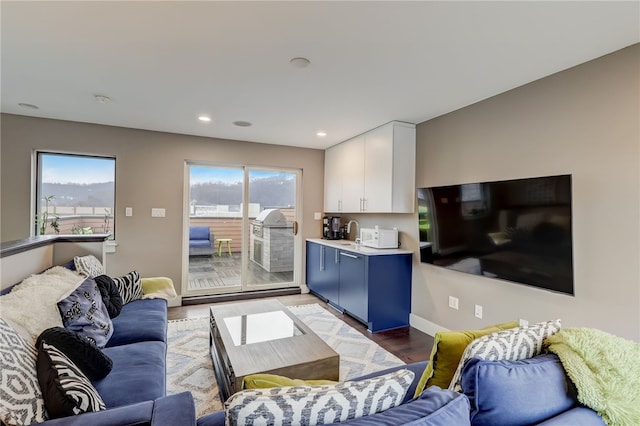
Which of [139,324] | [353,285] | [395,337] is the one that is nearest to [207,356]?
[139,324]

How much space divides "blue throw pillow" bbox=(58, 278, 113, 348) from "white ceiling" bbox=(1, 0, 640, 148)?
1.62m

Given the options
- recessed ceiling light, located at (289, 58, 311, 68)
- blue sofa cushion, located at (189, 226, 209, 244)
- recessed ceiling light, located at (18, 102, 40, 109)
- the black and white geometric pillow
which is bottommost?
the black and white geometric pillow

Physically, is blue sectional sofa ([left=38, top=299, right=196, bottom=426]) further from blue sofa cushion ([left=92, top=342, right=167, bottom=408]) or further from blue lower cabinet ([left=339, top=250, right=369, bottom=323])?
blue lower cabinet ([left=339, top=250, right=369, bottom=323])

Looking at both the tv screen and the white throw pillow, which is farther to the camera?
the tv screen

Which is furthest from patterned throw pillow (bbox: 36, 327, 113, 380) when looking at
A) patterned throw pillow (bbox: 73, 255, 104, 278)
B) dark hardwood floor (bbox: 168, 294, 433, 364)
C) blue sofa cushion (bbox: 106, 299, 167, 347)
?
dark hardwood floor (bbox: 168, 294, 433, 364)

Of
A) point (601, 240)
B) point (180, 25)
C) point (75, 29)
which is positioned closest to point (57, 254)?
point (75, 29)

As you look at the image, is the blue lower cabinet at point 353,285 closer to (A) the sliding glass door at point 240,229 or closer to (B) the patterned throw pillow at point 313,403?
(A) the sliding glass door at point 240,229

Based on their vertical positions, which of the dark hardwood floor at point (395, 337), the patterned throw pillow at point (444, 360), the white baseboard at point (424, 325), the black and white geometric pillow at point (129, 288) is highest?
the patterned throw pillow at point (444, 360)

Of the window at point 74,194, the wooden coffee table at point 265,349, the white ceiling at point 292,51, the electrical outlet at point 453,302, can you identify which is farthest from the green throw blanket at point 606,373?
the window at point 74,194

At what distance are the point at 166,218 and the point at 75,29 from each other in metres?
2.67

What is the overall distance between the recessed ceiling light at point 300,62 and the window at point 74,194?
3071mm

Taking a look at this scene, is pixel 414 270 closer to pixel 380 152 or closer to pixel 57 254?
pixel 380 152

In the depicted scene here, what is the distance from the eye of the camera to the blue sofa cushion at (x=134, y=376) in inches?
54.1

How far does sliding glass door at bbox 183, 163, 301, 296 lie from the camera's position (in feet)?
14.4
